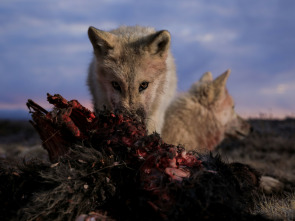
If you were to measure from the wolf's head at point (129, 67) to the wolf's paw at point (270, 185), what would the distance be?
1906 millimetres

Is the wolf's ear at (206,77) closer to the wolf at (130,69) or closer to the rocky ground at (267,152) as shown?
the rocky ground at (267,152)

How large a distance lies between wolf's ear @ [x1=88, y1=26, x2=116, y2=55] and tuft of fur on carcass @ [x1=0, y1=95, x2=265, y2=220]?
1.85 m

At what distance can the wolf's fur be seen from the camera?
575 centimetres

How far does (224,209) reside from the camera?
1628 mm

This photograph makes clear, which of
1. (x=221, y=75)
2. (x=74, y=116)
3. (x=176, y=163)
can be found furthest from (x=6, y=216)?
(x=221, y=75)

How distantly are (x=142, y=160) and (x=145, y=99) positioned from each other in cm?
201

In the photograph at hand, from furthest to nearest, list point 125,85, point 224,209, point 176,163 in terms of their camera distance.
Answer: point 125,85, point 176,163, point 224,209

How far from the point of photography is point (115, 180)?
1.96 metres

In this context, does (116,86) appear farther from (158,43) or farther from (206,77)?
(206,77)

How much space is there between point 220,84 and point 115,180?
4.53 meters

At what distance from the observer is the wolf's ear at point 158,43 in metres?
3.97

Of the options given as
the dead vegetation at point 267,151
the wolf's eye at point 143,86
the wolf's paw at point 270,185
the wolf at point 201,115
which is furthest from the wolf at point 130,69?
the wolf's paw at point 270,185

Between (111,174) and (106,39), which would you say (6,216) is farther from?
(106,39)

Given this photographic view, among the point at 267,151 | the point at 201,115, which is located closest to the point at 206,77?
the point at 201,115
